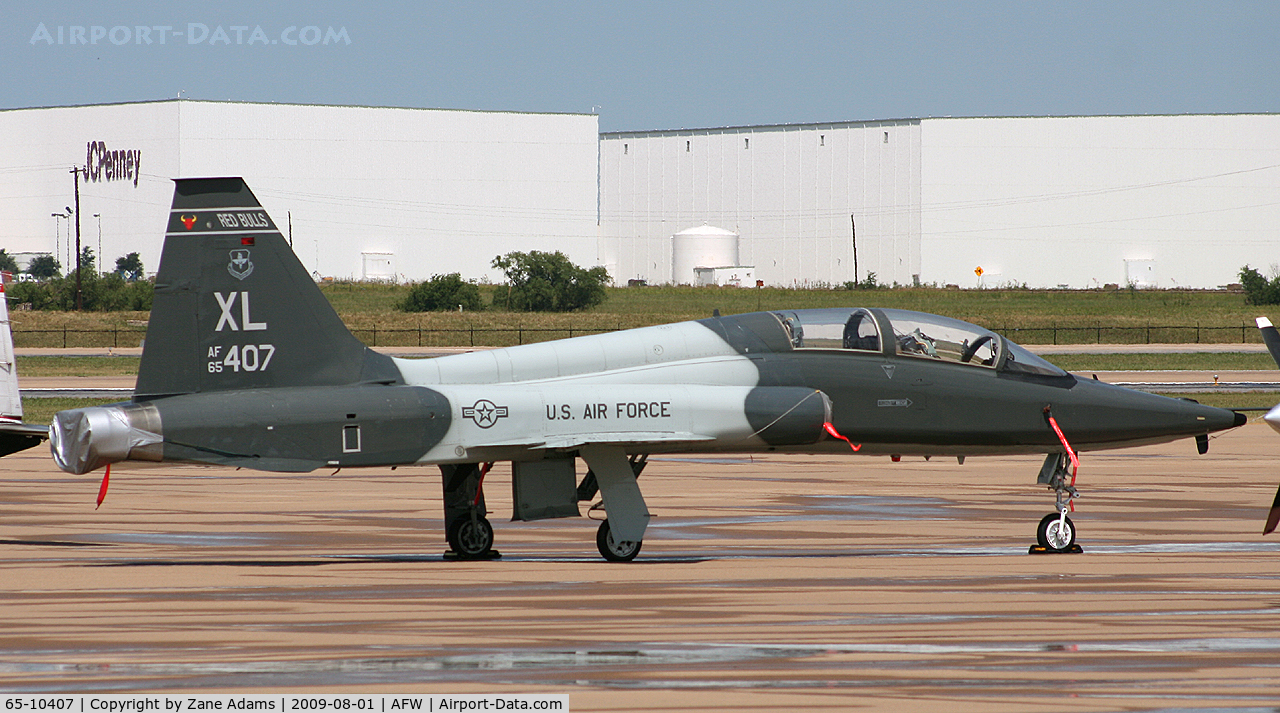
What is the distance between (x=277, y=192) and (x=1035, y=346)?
60982 mm

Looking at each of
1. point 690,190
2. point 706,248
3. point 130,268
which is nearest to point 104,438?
point 706,248

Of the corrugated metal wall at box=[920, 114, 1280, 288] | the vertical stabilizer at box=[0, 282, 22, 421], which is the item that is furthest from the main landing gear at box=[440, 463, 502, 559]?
the corrugated metal wall at box=[920, 114, 1280, 288]

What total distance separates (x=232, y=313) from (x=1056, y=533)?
27.4ft

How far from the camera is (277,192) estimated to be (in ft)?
340

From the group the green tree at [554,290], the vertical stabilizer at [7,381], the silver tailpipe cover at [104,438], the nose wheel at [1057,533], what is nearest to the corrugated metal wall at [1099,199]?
the green tree at [554,290]

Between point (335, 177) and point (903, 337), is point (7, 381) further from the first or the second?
point (335, 177)

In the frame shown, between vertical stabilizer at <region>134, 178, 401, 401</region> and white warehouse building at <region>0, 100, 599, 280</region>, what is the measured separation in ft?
298

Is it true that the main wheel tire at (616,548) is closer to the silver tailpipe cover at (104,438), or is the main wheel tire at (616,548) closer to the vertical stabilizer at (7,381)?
the silver tailpipe cover at (104,438)

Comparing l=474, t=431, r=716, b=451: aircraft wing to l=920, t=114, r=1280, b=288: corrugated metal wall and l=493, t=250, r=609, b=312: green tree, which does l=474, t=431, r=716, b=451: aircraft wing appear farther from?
l=920, t=114, r=1280, b=288: corrugated metal wall

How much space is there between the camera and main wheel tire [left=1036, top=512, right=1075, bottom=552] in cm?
1412

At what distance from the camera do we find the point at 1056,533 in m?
14.1

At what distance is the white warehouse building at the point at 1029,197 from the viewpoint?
100312 millimetres

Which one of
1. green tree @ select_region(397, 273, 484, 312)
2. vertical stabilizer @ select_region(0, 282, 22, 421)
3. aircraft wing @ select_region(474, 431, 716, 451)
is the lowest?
aircraft wing @ select_region(474, 431, 716, 451)

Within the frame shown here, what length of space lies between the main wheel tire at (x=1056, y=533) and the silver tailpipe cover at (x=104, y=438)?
854cm
